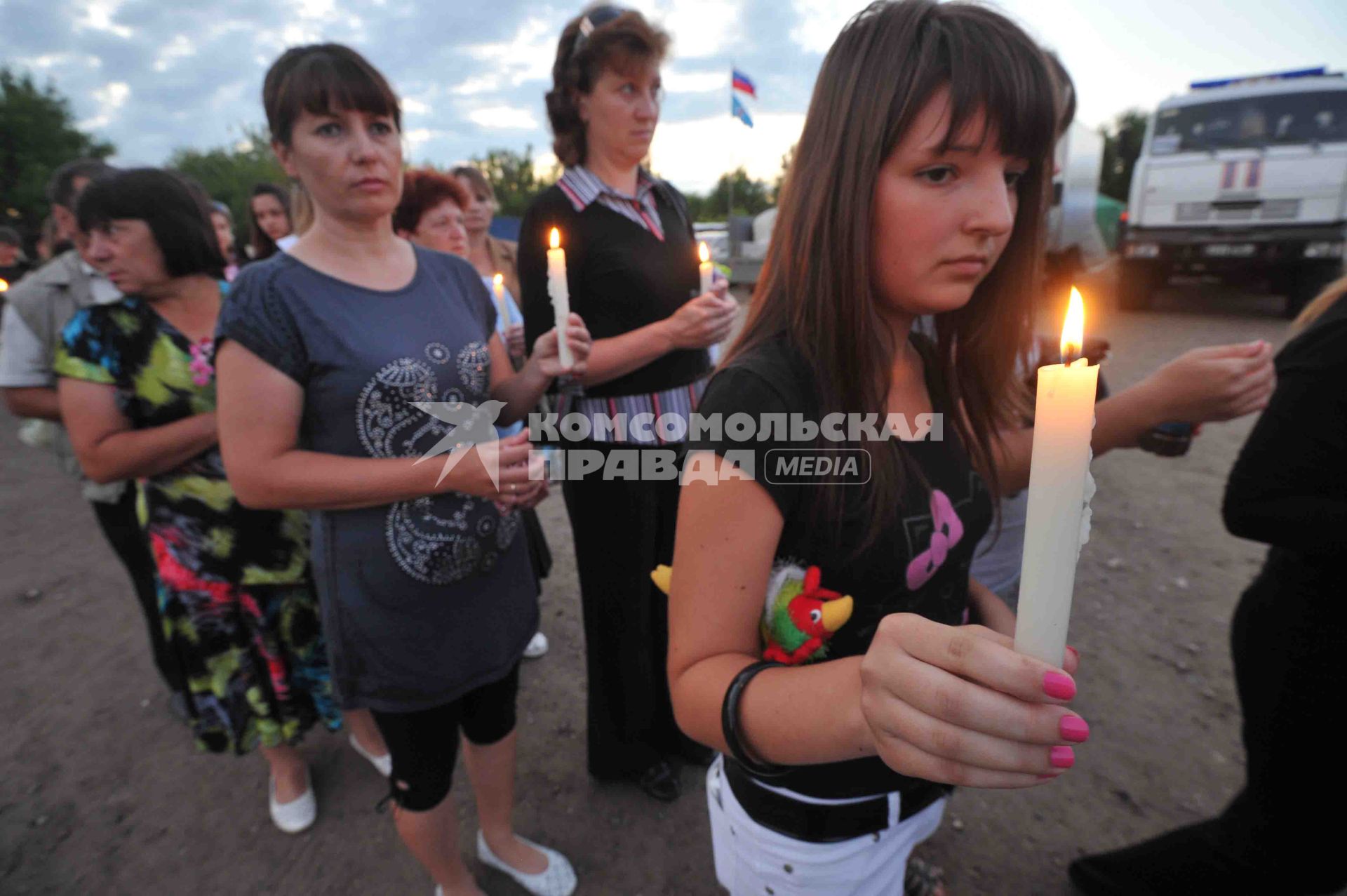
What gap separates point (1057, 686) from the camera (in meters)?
0.49

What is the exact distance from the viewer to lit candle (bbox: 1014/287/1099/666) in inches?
16.9

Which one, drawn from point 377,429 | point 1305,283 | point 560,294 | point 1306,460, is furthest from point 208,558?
point 1305,283

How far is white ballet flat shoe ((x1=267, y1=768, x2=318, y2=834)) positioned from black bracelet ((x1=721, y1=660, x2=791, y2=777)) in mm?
2398

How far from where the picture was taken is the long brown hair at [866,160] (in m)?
0.98

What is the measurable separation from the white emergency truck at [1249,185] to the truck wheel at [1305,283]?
0.05 ft

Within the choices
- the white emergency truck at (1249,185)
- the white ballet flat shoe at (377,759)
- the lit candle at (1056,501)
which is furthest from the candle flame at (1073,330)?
the white emergency truck at (1249,185)

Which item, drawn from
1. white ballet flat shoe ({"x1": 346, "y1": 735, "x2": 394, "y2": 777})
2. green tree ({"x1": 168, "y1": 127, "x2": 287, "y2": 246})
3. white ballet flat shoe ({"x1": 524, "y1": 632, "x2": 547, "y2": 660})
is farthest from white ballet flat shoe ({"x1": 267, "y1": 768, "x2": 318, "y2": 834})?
green tree ({"x1": 168, "y1": 127, "x2": 287, "y2": 246})

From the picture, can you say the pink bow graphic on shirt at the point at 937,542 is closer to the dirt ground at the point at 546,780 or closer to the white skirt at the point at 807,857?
the white skirt at the point at 807,857

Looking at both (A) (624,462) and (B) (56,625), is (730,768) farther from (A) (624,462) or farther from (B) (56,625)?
(B) (56,625)

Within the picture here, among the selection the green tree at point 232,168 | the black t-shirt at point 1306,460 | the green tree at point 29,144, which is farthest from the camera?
the green tree at point 232,168

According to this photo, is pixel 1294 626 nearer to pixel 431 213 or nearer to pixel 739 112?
pixel 739 112

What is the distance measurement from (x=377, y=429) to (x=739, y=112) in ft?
7.03

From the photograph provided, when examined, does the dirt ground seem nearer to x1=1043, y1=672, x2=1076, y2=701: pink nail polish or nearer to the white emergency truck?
x1=1043, y1=672, x2=1076, y2=701: pink nail polish

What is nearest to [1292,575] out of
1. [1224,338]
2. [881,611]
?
[881,611]
